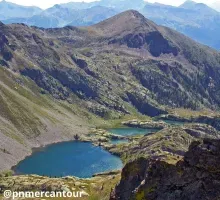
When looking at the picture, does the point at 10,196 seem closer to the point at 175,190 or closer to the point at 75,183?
the point at 75,183

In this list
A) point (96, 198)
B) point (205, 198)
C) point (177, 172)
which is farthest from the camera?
point (96, 198)

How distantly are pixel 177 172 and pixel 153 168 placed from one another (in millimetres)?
3106

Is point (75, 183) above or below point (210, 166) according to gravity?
below

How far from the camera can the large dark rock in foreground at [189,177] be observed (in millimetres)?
40250

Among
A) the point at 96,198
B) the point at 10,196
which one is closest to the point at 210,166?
the point at 96,198

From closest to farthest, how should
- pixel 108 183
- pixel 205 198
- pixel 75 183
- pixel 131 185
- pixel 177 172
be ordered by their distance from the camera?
pixel 205 198 → pixel 177 172 → pixel 131 185 → pixel 108 183 → pixel 75 183

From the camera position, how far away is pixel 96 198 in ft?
528

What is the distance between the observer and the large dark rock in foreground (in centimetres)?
4025

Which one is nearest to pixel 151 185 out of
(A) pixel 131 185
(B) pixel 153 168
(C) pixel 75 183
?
(B) pixel 153 168

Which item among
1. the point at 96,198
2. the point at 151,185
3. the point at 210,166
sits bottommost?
Result: the point at 96,198

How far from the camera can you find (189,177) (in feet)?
137

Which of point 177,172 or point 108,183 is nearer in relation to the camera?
point 177,172

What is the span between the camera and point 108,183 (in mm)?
173750

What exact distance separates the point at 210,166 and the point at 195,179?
6.58 feet
